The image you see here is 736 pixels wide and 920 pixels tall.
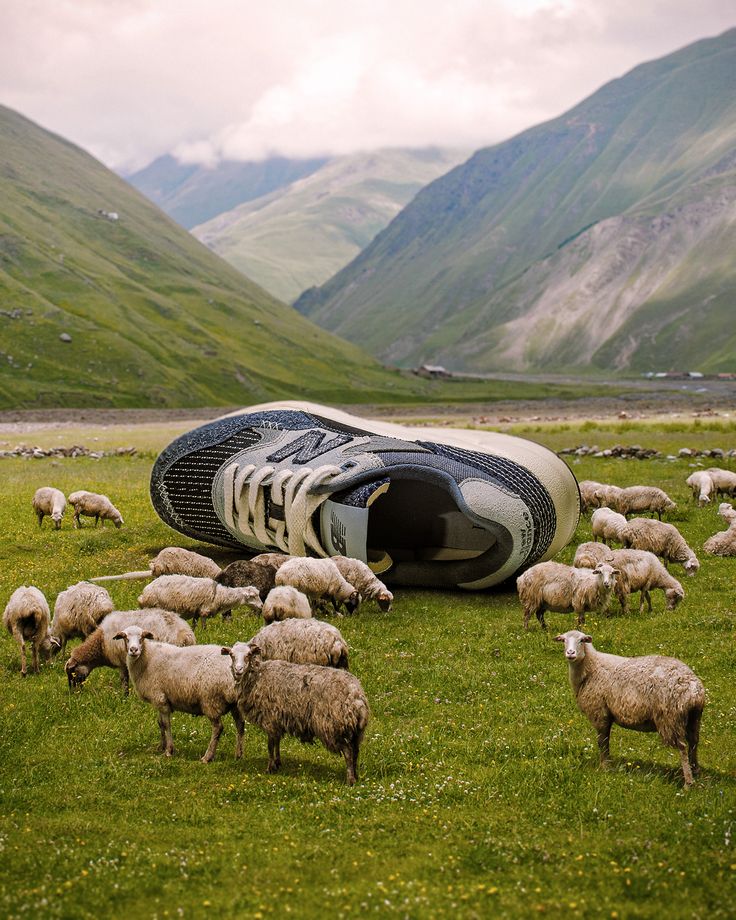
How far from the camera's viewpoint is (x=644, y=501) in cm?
2977

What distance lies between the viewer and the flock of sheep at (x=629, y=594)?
38.4 feet

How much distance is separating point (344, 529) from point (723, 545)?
11.3 meters

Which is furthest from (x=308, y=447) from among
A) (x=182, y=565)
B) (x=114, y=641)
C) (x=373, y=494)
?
(x=114, y=641)

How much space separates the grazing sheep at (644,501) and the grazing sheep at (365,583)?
12.4m

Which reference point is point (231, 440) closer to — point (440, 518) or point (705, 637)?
point (440, 518)

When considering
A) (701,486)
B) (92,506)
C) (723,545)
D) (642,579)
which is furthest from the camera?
(701,486)

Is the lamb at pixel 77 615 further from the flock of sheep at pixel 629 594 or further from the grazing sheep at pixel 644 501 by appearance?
the grazing sheep at pixel 644 501

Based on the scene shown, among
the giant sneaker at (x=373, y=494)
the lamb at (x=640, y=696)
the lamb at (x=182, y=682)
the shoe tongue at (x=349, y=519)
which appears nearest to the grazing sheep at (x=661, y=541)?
the giant sneaker at (x=373, y=494)

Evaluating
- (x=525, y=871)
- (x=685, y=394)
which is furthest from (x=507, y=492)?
(x=685, y=394)

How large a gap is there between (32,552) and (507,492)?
1377cm

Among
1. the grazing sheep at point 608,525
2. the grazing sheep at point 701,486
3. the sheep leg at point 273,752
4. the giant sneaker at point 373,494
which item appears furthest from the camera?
the grazing sheep at point 701,486

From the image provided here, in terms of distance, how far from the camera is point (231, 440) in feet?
81.9

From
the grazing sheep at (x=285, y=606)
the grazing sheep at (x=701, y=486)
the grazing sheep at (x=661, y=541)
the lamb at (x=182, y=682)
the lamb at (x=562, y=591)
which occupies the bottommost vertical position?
the lamb at (x=182, y=682)

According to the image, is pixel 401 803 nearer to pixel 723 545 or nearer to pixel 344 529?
pixel 344 529
